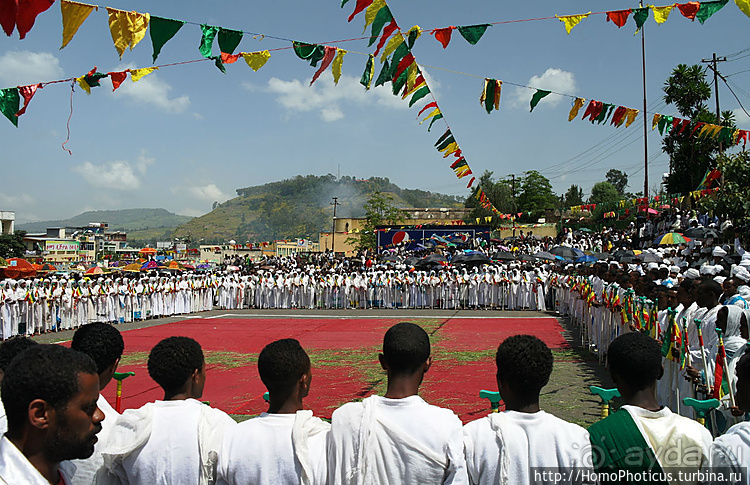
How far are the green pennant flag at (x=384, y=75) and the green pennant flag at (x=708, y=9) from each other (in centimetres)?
482

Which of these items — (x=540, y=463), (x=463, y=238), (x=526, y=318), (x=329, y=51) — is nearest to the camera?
(x=540, y=463)

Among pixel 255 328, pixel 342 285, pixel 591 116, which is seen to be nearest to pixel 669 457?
pixel 591 116

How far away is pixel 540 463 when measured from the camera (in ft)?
8.80

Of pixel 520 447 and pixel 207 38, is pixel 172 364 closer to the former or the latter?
Answer: pixel 520 447

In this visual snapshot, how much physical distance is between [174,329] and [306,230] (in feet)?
584

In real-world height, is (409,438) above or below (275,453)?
above

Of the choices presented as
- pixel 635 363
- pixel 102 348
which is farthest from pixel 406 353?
pixel 102 348

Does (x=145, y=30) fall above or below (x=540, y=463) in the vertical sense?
above

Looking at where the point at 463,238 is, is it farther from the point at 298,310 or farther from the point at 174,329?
the point at 174,329

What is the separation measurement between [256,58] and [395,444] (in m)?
8.17

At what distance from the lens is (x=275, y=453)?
284 centimetres

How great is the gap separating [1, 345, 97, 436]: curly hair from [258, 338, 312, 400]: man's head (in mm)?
969

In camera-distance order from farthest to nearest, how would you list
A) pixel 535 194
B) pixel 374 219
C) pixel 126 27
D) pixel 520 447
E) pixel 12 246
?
pixel 535 194 → pixel 374 219 → pixel 12 246 → pixel 126 27 → pixel 520 447

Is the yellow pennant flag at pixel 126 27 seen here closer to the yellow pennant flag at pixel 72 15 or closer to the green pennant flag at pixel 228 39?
the yellow pennant flag at pixel 72 15
